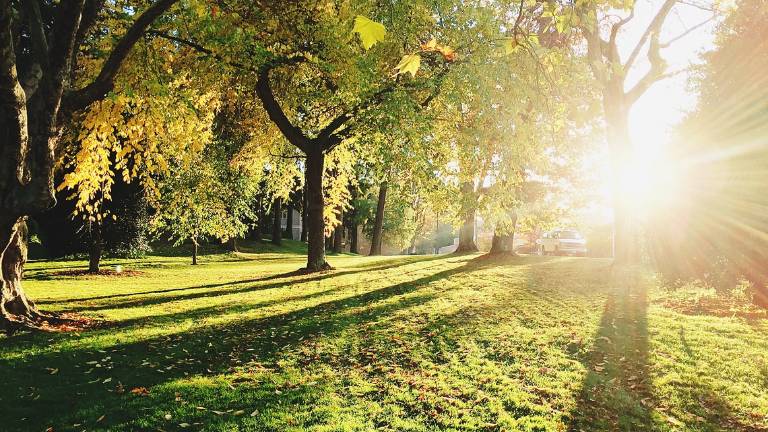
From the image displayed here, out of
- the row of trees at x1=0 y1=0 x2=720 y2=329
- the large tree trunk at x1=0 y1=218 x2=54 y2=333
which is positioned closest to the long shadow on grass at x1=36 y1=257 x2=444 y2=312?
the row of trees at x1=0 y1=0 x2=720 y2=329

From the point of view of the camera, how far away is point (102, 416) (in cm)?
524

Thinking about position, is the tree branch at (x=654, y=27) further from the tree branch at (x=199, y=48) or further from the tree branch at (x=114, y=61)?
the tree branch at (x=114, y=61)

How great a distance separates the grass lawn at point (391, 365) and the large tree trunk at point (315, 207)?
5519 millimetres

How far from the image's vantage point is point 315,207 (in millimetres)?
18688

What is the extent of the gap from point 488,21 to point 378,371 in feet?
33.7

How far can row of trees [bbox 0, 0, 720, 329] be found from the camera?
7.84m

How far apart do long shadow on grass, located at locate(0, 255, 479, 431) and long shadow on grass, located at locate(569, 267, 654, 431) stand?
3485 mm

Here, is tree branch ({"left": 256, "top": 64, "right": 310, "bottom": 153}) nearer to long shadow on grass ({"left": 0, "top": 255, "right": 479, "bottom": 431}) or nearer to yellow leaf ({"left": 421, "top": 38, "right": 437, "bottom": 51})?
long shadow on grass ({"left": 0, "top": 255, "right": 479, "bottom": 431})

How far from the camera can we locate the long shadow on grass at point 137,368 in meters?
5.32

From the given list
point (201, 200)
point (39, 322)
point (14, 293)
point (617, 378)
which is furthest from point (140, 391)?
point (201, 200)

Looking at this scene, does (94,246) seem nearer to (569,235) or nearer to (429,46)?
(429,46)

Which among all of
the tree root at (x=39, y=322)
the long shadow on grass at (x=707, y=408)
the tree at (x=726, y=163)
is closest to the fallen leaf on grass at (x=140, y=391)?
the tree root at (x=39, y=322)

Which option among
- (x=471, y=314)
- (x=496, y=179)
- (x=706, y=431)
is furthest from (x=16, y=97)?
(x=496, y=179)

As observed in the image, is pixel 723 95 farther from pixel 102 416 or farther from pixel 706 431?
pixel 102 416
